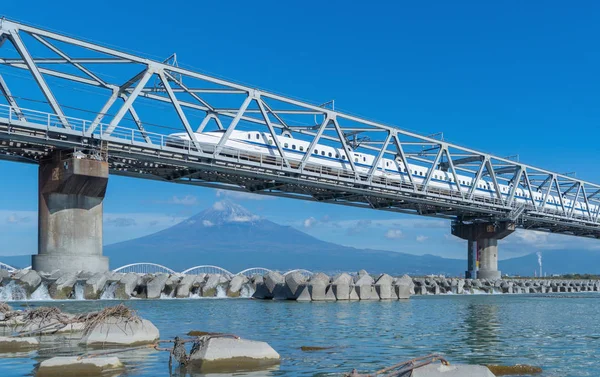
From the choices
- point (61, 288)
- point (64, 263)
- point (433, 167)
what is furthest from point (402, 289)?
point (433, 167)

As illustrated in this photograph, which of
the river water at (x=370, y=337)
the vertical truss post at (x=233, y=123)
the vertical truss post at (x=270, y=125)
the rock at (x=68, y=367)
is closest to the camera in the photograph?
the rock at (x=68, y=367)

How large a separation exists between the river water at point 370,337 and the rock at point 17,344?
1.03ft

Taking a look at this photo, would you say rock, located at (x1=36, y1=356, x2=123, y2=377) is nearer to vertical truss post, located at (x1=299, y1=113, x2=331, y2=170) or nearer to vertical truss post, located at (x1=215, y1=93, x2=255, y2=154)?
vertical truss post, located at (x1=215, y1=93, x2=255, y2=154)

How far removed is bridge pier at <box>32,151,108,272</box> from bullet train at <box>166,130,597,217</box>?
9.24 m

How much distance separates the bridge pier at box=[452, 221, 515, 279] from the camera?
302ft

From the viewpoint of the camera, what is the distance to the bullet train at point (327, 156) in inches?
2367

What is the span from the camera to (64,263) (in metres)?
42.8

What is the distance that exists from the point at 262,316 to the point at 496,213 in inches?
2673

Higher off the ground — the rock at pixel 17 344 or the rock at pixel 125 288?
the rock at pixel 125 288

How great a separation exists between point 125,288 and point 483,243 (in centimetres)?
6377

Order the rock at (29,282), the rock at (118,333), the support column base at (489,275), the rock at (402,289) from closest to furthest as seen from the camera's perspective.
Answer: the rock at (118,333)
the rock at (29,282)
the rock at (402,289)
the support column base at (489,275)

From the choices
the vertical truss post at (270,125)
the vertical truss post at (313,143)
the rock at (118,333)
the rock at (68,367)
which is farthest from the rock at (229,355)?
the vertical truss post at (313,143)

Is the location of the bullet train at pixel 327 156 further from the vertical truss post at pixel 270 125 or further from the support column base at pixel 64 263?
the support column base at pixel 64 263

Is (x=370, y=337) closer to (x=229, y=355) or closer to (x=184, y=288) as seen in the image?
(x=229, y=355)
